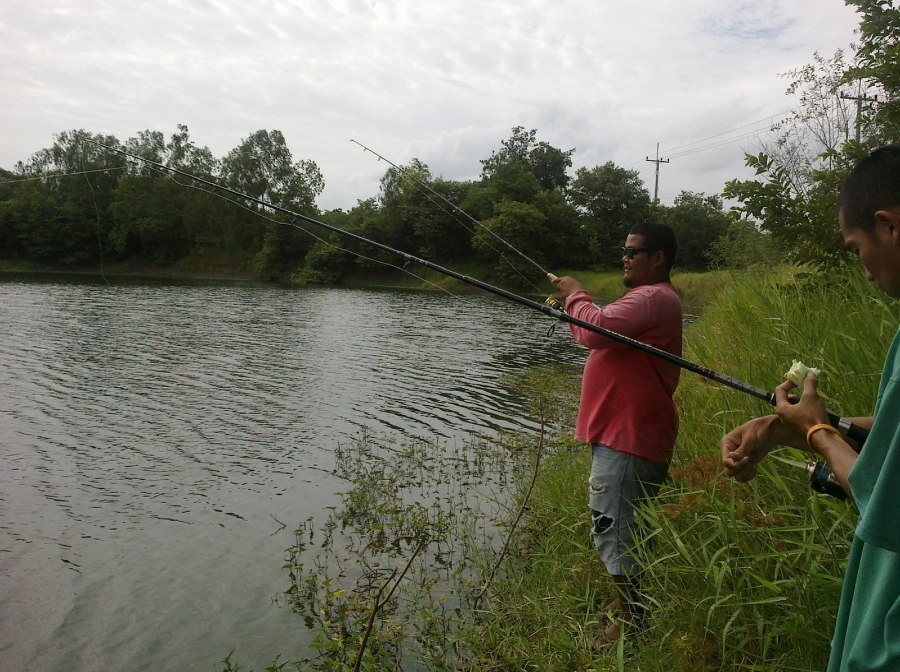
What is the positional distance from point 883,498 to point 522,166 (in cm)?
6742

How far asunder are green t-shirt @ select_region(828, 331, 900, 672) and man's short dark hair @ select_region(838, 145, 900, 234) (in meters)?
0.30

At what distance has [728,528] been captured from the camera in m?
3.03

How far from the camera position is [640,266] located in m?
3.46

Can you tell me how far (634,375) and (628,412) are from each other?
0.61ft

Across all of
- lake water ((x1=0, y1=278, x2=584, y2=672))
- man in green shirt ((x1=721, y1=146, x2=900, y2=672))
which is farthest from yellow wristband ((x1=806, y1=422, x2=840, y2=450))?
lake water ((x1=0, y1=278, x2=584, y2=672))

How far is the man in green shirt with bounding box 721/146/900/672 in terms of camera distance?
113cm

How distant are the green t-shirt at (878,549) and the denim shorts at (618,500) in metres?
1.96

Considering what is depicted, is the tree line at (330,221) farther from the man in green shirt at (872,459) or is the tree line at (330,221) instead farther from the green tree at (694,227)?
the man in green shirt at (872,459)

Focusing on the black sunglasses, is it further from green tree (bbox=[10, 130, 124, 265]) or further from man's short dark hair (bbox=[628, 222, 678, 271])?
green tree (bbox=[10, 130, 124, 265])

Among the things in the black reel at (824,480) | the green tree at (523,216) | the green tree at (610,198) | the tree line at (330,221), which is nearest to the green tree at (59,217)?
the tree line at (330,221)

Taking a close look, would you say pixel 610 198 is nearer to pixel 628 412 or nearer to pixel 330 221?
pixel 330 221

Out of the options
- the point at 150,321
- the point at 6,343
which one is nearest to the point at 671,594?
the point at 6,343

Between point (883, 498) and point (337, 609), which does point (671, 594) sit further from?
point (337, 609)

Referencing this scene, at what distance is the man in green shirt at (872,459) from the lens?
3.71 ft
